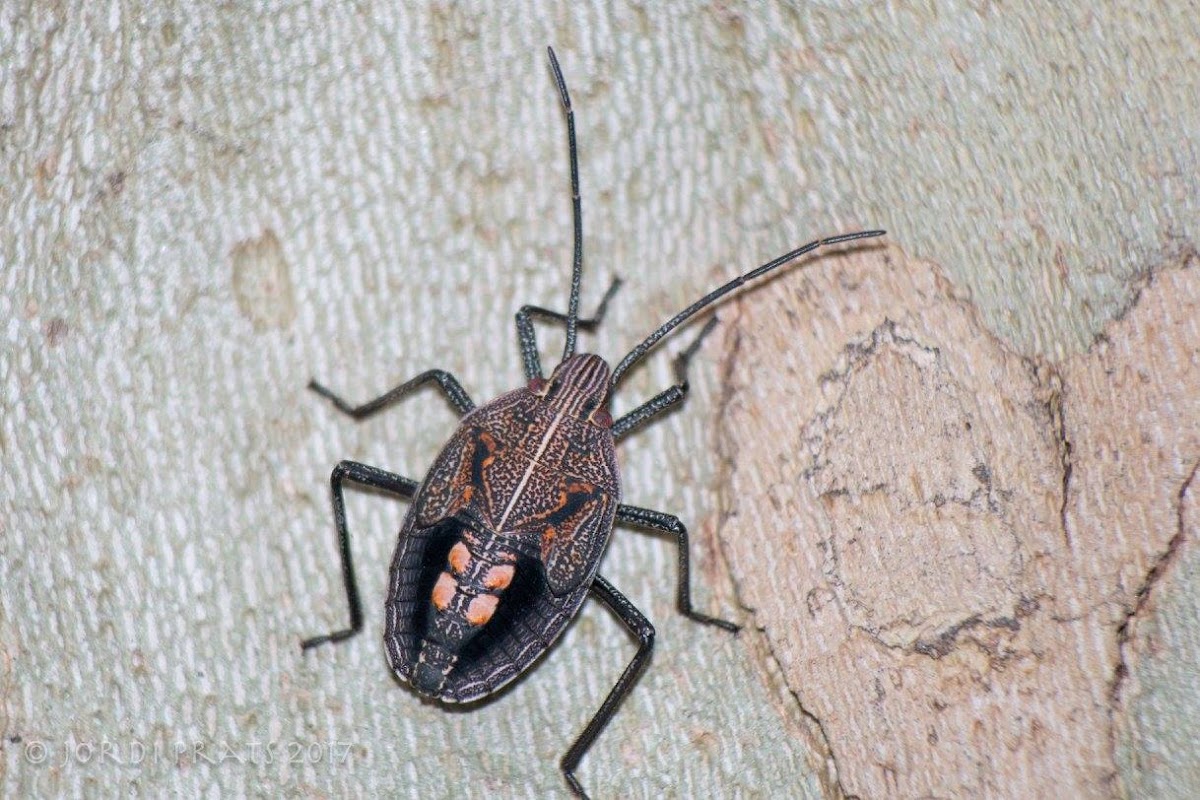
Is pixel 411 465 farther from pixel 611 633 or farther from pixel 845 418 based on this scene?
pixel 845 418

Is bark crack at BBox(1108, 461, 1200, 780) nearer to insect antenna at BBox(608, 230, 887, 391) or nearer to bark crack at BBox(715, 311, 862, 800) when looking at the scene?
bark crack at BBox(715, 311, 862, 800)

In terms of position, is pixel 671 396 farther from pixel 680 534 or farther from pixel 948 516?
pixel 948 516

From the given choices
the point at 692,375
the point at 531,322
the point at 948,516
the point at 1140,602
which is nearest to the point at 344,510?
the point at 531,322

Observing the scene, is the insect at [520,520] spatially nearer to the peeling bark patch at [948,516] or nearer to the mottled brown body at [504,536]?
the mottled brown body at [504,536]

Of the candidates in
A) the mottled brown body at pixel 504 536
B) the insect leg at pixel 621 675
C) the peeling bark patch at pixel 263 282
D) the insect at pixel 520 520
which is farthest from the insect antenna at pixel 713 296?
the peeling bark patch at pixel 263 282

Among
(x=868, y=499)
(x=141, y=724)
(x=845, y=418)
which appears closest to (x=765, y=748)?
(x=868, y=499)

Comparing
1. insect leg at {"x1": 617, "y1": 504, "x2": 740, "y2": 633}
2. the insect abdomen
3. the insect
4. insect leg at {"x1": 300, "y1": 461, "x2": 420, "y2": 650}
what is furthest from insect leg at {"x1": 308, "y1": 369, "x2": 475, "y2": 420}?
insect leg at {"x1": 617, "y1": 504, "x2": 740, "y2": 633}

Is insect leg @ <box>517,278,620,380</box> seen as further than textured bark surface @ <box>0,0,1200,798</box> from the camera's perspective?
Yes
